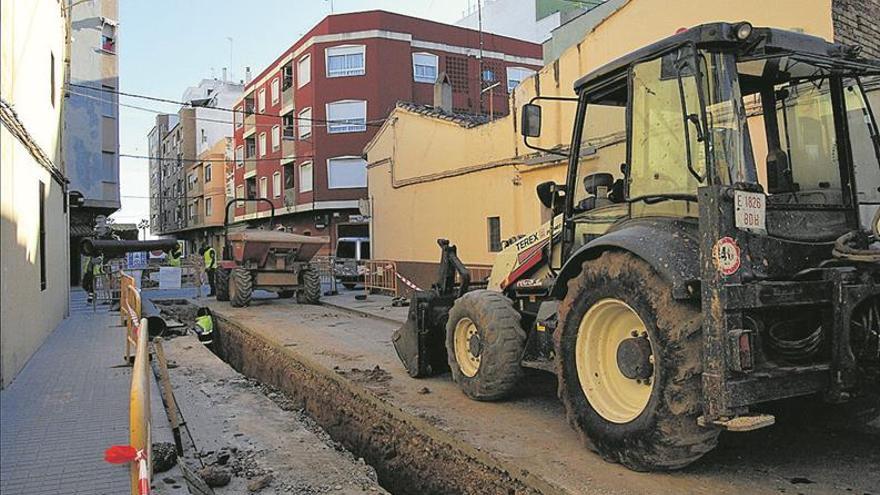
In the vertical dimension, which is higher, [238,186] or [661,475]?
[238,186]

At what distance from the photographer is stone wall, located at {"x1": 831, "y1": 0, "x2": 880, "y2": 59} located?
24.5 feet

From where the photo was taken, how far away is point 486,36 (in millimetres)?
31125

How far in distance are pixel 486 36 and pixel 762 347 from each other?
96.6 feet

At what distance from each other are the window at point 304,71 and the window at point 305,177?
3945mm

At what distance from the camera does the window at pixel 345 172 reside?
98.0 feet

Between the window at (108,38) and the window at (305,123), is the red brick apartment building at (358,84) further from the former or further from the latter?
the window at (108,38)

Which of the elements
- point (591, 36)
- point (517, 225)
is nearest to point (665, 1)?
point (591, 36)

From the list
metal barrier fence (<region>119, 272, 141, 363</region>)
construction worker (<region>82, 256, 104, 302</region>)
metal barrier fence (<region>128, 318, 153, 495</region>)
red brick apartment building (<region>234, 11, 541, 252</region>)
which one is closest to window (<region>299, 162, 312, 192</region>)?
red brick apartment building (<region>234, 11, 541, 252</region>)

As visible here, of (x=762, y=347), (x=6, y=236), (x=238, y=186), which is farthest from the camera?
(x=238, y=186)

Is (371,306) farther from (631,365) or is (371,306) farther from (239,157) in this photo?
(239,157)

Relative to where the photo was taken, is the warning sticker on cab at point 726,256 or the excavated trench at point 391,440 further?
the excavated trench at point 391,440

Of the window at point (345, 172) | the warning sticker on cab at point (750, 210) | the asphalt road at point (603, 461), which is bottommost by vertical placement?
the asphalt road at point (603, 461)

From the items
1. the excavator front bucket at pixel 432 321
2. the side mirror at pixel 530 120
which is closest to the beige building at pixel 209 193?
the excavator front bucket at pixel 432 321

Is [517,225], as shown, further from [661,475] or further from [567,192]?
[661,475]
